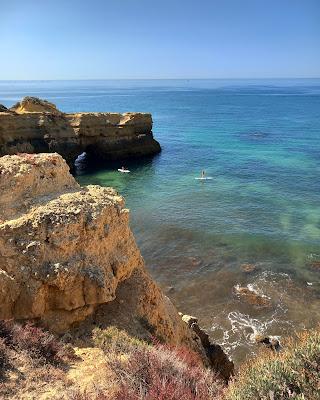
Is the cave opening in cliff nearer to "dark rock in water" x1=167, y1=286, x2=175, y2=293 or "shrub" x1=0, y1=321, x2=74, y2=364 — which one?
"dark rock in water" x1=167, y1=286, x2=175, y2=293

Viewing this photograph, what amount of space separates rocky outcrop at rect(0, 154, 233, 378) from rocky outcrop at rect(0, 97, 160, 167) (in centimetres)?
2938

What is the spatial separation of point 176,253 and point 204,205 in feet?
27.1

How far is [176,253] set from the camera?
23.3m

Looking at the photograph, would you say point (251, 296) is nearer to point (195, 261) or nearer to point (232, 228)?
point (195, 261)

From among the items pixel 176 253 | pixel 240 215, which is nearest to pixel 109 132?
pixel 240 215

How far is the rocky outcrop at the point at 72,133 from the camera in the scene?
39.2 metres

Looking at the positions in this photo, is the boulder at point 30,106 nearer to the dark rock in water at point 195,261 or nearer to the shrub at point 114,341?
the dark rock in water at point 195,261

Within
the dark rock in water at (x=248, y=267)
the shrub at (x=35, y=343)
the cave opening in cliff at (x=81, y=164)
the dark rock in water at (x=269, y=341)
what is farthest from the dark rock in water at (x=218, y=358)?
the cave opening in cliff at (x=81, y=164)

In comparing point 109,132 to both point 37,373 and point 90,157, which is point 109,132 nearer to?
point 90,157

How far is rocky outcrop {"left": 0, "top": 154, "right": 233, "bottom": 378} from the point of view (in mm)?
9156

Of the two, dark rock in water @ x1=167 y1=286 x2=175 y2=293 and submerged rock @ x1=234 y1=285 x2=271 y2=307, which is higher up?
submerged rock @ x1=234 y1=285 x2=271 y2=307

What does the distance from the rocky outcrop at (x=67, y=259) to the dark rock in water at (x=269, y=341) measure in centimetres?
598

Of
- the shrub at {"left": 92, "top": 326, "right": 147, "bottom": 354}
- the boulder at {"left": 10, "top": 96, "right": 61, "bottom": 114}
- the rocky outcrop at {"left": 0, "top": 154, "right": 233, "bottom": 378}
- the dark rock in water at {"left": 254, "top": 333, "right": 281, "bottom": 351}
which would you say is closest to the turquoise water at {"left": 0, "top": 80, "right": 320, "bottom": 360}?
the dark rock in water at {"left": 254, "top": 333, "right": 281, "bottom": 351}

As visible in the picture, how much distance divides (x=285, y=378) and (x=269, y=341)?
33.6 ft
